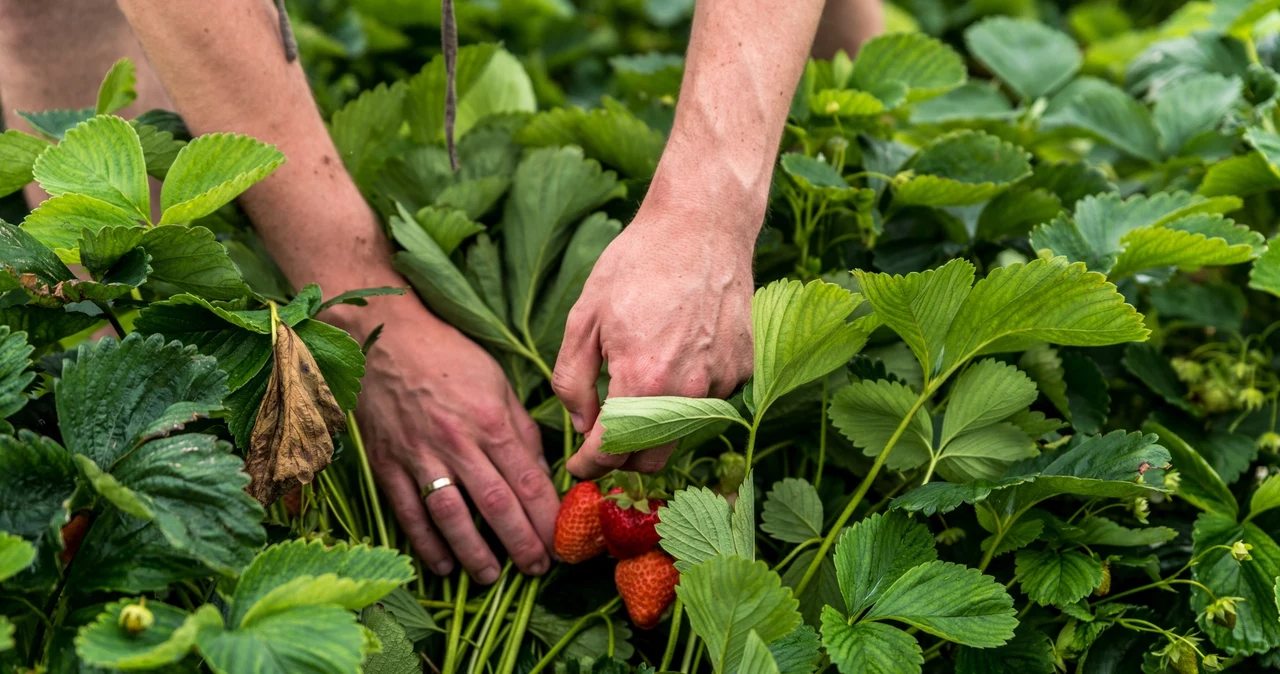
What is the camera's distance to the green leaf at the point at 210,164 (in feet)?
2.24

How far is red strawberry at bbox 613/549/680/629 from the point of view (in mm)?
711

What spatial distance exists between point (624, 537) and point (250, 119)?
45 cm

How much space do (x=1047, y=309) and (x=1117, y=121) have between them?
2.06 ft

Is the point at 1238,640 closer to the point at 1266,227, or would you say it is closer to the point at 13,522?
the point at 1266,227

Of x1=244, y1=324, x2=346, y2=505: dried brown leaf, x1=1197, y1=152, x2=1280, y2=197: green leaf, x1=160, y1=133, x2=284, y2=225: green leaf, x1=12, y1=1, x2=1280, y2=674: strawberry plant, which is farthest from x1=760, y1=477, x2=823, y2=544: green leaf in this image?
x1=1197, y1=152, x2=1280, y2=197: green leaf

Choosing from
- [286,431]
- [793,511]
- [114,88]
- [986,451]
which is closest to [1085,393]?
[986,451]

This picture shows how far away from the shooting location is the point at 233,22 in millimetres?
804

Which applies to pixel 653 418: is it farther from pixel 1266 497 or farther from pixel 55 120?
pixel 55 120

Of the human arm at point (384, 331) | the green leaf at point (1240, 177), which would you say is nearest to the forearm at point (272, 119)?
the human arm at point (384, 331)

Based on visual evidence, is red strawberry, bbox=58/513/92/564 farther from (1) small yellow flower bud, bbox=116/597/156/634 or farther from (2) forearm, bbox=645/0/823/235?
(2) forearm, bbox=645/0/823/235

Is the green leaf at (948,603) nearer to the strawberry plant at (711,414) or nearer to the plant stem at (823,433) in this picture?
the strawberry plant at (711,414)

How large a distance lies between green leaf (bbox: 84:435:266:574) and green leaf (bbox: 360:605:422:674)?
0.49ft

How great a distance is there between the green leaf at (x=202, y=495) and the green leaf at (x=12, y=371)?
0.24 ft

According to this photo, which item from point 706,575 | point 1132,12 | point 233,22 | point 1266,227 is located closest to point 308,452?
point 706,575
